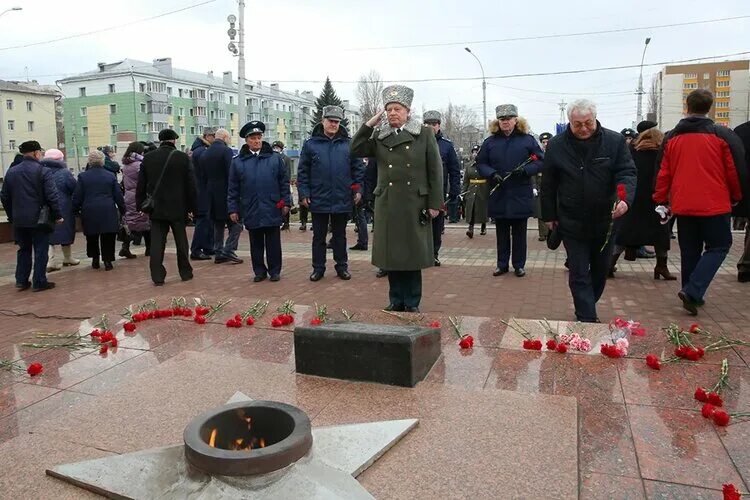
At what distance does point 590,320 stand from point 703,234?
1.54 metres

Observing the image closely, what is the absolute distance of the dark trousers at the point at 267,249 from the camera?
25.7ft

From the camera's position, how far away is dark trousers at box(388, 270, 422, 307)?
5465mm

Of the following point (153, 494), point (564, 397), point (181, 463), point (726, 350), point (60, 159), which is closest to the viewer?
point (153, 494)

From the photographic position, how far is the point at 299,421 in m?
2.54

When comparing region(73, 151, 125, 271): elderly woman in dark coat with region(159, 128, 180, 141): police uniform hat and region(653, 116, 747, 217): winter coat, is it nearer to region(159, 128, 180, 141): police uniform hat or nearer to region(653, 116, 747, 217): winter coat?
region(159, 128, 180, 141): police uniform hat

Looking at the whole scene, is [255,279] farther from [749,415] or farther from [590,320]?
[749,415]

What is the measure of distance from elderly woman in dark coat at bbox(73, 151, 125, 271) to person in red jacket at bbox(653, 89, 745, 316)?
292 inches

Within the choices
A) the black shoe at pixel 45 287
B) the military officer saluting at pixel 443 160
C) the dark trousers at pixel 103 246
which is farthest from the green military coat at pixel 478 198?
the black shoe at pixel 45 287

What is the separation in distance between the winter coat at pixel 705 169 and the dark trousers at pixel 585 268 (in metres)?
Answer: 1.03

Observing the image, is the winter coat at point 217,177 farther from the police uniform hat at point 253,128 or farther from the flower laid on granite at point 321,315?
the flower laid on granite at point 321,315

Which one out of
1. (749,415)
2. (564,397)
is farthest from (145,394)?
(749,415)

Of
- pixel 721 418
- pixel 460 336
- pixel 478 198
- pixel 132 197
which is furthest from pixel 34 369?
pixel 478 198

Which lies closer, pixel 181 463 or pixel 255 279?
pixel 181 463

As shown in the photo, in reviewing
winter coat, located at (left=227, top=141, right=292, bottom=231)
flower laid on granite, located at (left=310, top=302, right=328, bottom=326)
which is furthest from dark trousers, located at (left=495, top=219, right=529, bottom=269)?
flower laid on granite, located at (left=310, top=302, right=328, bottom=326)
